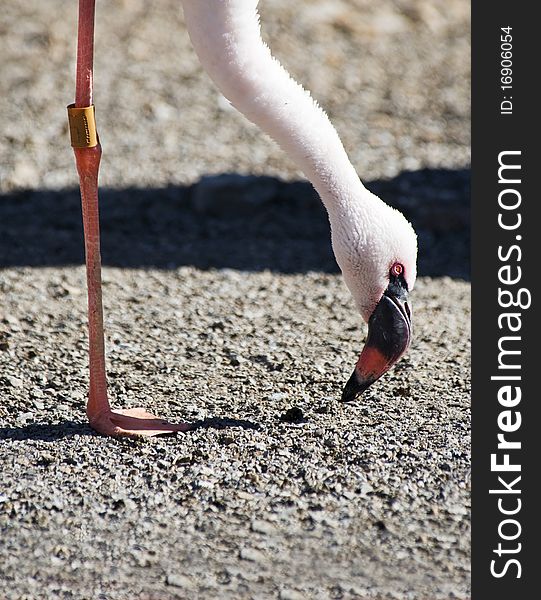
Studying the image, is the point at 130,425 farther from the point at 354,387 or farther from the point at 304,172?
the point at 304,172

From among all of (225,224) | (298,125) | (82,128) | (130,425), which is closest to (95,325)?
(130,425)

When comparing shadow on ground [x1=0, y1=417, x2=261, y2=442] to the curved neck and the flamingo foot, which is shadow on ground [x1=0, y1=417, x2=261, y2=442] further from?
the curved neck

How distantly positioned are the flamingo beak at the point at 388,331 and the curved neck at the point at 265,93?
415mm

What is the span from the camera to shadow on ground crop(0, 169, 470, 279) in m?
7.02

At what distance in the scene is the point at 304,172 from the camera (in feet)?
14.5

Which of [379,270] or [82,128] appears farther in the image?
[82,128]

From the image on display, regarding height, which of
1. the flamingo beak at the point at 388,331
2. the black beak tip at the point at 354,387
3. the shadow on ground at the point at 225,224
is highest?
the shadow on ground at the point at 225,224

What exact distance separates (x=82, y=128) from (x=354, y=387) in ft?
5.30

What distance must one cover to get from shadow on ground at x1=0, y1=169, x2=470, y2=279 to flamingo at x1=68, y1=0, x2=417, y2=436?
2306 mm

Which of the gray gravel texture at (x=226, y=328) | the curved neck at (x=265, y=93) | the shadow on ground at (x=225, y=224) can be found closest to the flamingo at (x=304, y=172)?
the curved neck at (x=265, y=93)

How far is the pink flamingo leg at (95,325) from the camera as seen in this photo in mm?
4488

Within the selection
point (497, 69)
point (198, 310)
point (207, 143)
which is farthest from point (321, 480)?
point (207, 143)

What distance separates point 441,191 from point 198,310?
262cm

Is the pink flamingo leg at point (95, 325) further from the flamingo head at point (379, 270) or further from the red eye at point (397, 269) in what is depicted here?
the red eye at point (397, 269)
